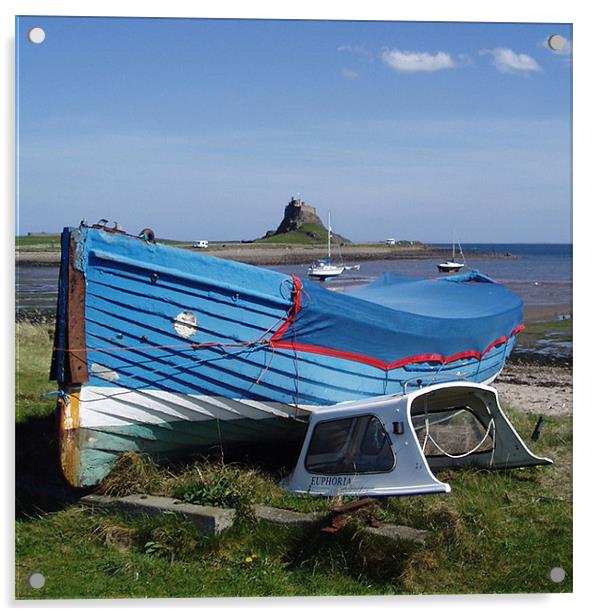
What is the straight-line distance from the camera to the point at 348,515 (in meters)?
5.05

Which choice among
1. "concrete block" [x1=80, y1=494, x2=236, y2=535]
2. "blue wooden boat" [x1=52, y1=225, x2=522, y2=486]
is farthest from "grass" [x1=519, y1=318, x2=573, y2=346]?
"concrete block" [x1=80, y1=494, x2=236, y2=535]

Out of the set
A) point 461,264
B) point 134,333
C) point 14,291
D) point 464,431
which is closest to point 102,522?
point 134,333

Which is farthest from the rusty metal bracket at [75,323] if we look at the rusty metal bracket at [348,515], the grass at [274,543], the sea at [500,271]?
the rusty metal bracket at [348,515]

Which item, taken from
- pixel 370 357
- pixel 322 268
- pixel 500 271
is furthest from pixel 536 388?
pixel 322 268

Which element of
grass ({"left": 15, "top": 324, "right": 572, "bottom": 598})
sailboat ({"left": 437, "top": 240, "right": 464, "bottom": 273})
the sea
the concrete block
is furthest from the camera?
sailboat ({"left": 437, "top": 240, "right": 464, "bottom": 273})

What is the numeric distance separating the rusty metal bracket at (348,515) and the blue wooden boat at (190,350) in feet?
3.55

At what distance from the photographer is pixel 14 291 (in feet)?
16.9

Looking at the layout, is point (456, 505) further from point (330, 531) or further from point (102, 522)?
point (102, 522)

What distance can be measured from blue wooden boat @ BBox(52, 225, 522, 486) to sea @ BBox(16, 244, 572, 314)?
22cm

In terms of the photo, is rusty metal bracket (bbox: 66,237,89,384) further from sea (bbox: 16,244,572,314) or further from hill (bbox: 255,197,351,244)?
hill (bbox: 255,197,351,244)

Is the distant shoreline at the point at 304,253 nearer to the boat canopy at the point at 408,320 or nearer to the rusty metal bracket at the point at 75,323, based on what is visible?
the boat canopy at the point at 408,320

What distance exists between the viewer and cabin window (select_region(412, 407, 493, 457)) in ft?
20.1

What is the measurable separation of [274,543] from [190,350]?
131 cm

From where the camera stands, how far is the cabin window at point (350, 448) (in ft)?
17.5
